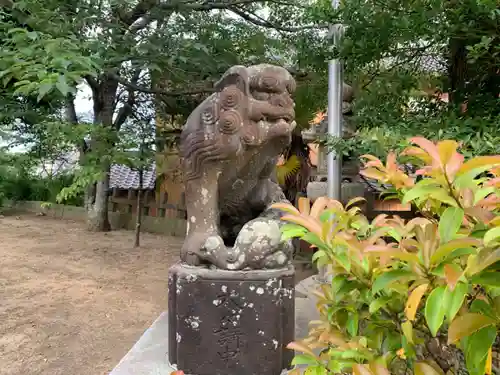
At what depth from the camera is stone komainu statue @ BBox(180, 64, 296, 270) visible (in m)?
1.74

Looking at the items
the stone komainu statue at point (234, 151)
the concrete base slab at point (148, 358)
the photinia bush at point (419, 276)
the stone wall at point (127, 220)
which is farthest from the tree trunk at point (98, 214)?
the photinia bush at point (419, 276)

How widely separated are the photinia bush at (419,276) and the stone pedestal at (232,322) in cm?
66

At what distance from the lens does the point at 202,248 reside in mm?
1771

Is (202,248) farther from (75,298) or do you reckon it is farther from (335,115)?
(75,298)

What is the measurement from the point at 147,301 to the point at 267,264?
8.69 ft

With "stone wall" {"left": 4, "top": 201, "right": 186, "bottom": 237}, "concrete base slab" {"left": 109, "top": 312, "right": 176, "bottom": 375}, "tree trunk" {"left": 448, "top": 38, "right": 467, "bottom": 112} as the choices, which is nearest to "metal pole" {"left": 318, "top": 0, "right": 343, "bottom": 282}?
"tree trunk" {"left": 448, "top": 38, "right": 467, "bottom": 112}

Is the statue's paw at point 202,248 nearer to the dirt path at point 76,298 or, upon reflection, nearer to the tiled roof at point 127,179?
the dirt path at point 76,298

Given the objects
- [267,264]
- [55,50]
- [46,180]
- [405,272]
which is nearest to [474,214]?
[405,272]

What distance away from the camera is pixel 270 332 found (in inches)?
67.0

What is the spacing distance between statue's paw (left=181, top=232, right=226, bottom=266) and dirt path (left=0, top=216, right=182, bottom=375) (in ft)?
4.64

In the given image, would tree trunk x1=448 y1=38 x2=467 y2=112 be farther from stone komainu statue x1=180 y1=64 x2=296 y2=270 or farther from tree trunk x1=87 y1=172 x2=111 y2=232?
tree trunk x1=87 y1=172 x2=111 y2=232

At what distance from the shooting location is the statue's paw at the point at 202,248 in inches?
69.1

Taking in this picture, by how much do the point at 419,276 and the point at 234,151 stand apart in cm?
119

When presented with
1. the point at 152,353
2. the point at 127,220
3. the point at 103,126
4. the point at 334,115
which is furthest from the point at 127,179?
the point at 152,353
